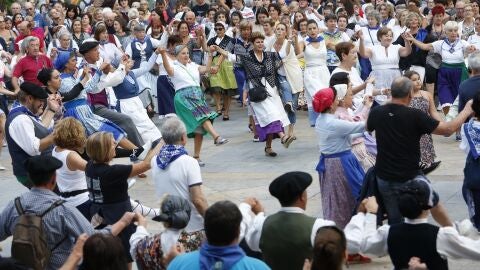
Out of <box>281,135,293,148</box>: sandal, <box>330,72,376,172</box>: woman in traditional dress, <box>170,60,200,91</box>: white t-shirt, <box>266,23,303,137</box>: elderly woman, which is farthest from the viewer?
<box>266,23,303,137</box>: elderly woman

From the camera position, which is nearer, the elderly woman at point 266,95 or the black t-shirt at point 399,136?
the black t-shirt at point 399,136

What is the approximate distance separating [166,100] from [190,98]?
177 cm

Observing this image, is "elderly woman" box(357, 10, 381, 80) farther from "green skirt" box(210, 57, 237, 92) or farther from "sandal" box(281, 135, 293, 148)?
"sandal" box(281, 135, 293, 148)

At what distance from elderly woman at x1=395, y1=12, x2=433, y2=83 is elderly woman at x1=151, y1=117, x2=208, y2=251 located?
28.2 ft

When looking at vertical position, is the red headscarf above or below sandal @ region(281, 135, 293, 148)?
above

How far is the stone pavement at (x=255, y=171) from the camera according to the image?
12.2 m

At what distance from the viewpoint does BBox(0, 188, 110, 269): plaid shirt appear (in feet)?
24.8

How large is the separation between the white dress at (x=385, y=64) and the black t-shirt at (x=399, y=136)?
6.83m

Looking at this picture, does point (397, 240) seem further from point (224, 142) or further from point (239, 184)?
point (224, 142)

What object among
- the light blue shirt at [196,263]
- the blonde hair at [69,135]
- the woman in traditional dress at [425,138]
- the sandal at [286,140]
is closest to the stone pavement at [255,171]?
the sandal at [286,140]

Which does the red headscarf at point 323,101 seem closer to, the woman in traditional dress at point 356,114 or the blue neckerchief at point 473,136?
the woman in traditional dress at point 356,114

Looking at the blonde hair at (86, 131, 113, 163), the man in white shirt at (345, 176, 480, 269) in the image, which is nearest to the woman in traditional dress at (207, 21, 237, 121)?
the blonde hair at (86, 131, 113, 163)

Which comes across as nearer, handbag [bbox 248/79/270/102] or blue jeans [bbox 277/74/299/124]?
handbag [bbox 248/79/270/102]

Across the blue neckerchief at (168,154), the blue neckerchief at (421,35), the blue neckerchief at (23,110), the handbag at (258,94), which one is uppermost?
the blue neckerchief at (168,154)
